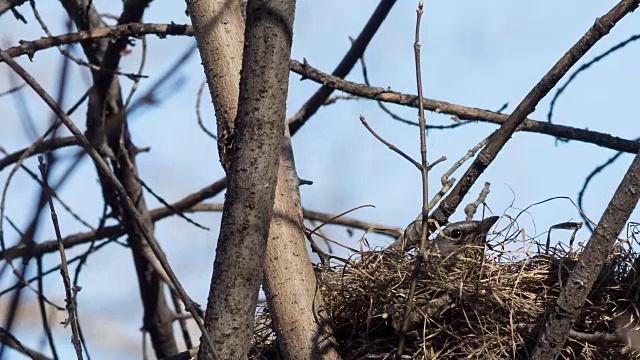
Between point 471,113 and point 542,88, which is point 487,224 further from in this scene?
point 471,113

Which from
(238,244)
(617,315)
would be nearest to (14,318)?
(238,244)

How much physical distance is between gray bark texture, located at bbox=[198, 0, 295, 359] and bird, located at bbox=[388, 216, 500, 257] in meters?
0.71

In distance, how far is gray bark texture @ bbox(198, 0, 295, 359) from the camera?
2012mm

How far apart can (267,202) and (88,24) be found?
2.52m

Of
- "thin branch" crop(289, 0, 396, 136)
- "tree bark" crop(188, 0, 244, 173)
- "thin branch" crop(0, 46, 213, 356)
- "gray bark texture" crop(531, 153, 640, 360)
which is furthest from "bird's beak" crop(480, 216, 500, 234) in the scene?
"thin branch" crop(289, 0, 396, 136)

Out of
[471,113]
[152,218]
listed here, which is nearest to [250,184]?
[471,113]

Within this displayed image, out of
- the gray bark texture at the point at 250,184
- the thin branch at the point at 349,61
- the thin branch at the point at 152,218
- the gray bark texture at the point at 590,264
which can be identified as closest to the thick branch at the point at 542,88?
the gray bark texture at the point at 590,264

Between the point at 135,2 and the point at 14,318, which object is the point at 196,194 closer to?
the point at 135,2

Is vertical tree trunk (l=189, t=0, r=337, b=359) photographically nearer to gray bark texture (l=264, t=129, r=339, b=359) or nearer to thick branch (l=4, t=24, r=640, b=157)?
gray bark texture (l=264, t=129, r=339, b=359)

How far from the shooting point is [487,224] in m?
2.87

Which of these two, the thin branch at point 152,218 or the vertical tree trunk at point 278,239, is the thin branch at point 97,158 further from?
the thin branch at point 152,218

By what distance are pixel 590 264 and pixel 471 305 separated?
0.40 meters

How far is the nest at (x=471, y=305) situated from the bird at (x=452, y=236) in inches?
2.7

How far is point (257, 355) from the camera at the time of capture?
266cm
